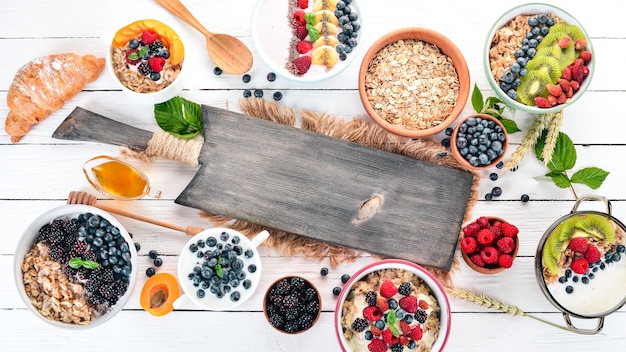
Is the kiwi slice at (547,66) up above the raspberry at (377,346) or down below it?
above

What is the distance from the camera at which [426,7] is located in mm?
2064

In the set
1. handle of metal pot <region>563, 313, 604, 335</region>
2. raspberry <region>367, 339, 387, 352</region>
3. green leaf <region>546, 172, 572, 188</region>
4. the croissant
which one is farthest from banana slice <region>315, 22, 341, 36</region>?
handle of metal pot <region>563, 313, 604, 335</region>

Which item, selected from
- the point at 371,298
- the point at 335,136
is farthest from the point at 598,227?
the point at 335,136

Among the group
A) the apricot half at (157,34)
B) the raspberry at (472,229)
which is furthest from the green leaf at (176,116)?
the raspberry at (472,229)

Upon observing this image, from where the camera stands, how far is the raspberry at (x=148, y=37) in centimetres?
191

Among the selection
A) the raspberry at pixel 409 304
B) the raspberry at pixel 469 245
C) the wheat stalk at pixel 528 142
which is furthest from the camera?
the wheat stalk at pixel 528 142

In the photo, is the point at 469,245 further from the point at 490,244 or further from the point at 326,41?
the point at 326,41

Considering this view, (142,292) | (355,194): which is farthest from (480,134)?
(142,292)

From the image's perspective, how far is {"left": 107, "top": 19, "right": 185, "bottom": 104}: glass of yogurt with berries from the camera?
75.2 inches

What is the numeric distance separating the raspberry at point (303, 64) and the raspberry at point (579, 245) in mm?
997

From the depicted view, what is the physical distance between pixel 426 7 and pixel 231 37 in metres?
0.67

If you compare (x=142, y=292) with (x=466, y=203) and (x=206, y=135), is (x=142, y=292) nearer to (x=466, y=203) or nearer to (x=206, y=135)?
(x=206, y=135)

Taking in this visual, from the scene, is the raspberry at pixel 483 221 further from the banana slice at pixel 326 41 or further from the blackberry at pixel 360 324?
the banana slice at pixel 326 41

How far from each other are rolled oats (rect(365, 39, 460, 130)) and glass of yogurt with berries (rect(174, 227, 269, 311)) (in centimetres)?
58
